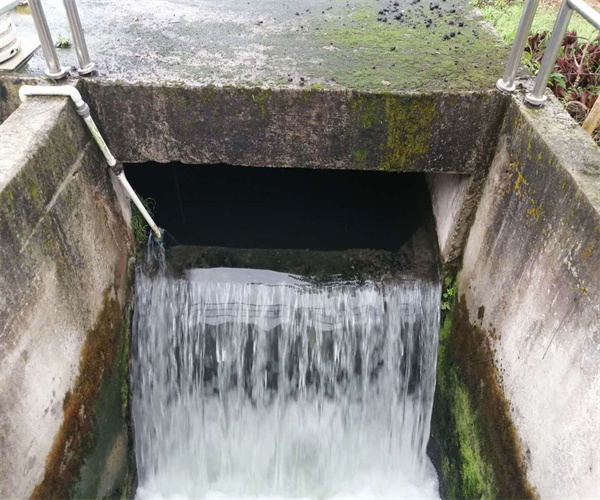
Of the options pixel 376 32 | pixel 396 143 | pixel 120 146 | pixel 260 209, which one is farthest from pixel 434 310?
pixel 120 146

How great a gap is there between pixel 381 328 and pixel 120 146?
113 inches

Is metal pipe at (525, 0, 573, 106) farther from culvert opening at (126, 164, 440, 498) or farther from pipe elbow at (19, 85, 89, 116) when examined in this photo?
pipe elbow at (19, 85, 89, 116)

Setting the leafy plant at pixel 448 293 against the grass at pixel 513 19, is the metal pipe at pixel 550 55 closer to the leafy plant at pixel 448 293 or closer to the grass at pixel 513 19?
the leafy plant at pixel 448 293

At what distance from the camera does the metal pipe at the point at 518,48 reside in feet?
10.4

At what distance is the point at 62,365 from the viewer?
3.55 meters

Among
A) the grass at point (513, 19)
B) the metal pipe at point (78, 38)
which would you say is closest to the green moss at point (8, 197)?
the metal pipe at point (78, 38)

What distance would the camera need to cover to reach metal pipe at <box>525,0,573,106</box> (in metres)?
3.07

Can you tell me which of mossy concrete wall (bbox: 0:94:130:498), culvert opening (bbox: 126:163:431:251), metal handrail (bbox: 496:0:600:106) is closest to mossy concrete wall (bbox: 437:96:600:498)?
metal handrail (bbox: 496:0:600:106)

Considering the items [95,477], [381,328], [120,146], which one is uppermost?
[120,146]

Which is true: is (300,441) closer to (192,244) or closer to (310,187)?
(192,244)

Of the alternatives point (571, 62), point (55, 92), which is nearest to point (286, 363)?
point (55, 92)

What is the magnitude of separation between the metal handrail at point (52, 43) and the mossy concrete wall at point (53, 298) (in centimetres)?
27

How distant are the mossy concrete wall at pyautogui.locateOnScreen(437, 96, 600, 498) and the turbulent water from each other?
0.64m

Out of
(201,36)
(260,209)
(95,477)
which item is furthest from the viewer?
(260,209)
